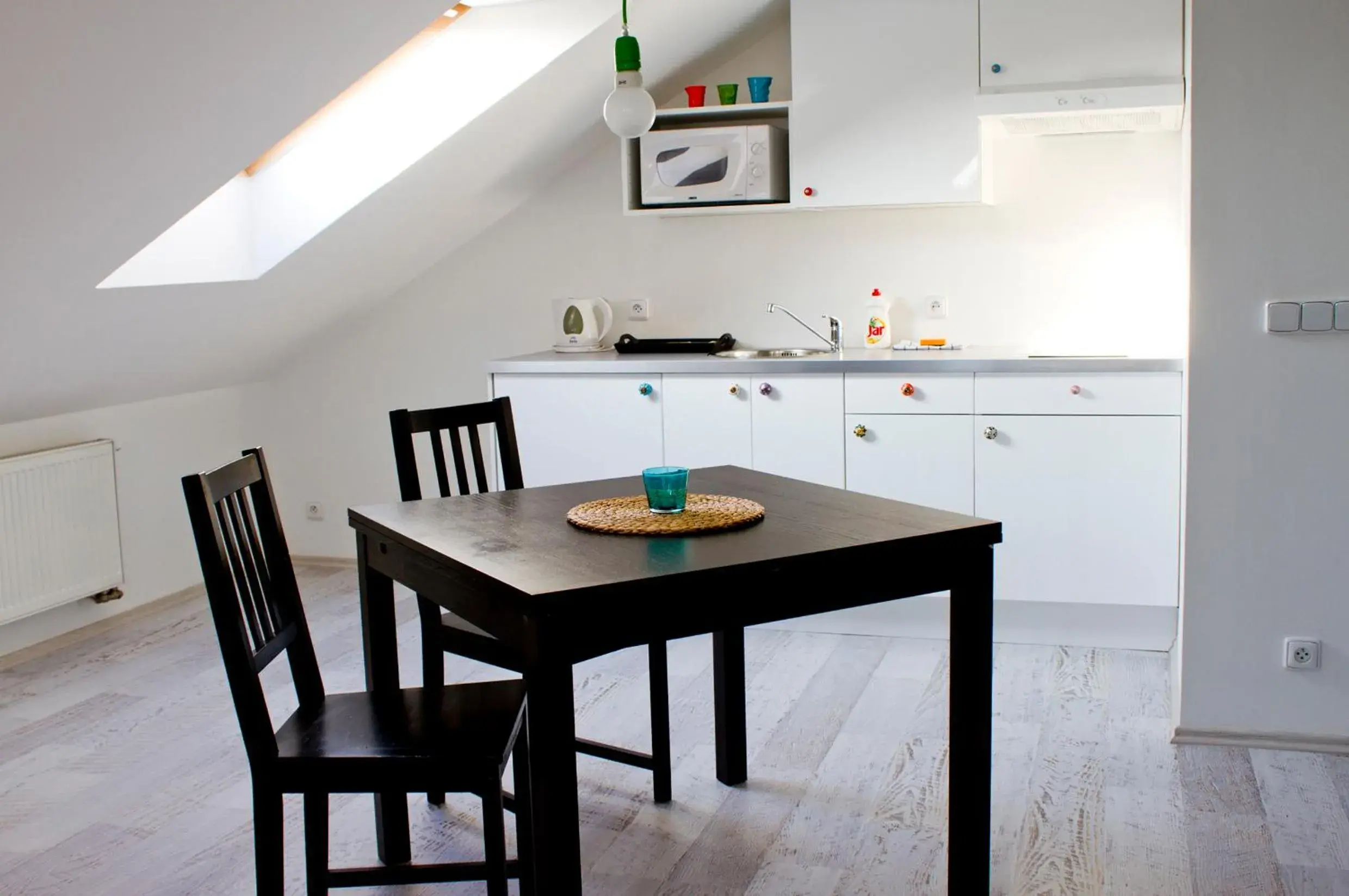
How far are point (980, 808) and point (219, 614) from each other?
4.18 ft

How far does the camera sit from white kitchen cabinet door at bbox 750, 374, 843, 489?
157 inches

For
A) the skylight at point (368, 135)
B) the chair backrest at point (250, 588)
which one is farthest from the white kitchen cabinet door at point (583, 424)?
the chair backrest at point (250, 588)

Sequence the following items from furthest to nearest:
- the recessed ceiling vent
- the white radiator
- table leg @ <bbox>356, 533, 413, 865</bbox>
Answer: the white radiator
the recessed ceiling vent
table leg @ <bbox>356, 533, 413, 865</bbox>

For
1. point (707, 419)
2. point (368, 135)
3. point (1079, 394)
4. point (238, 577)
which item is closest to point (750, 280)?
point (707, 419)

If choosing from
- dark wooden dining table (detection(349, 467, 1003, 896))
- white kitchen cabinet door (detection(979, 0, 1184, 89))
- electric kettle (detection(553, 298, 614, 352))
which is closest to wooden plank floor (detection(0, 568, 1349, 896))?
dark wooden dining table (detection(349, 467, 1003, 896))

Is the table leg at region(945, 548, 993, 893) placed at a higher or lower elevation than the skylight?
lower

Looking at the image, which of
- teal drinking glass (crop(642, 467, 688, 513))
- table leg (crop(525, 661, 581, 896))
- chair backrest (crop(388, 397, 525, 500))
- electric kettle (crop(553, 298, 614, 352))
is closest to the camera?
table leg (crop(525, 661, 581, 896))

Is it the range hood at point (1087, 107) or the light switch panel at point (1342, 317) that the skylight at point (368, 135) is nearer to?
the range hood at point (1087, 107)

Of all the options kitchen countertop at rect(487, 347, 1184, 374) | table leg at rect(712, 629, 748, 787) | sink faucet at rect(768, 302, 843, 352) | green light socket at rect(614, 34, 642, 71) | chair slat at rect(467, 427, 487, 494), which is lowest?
table leg at rect(712, 629, 748, 787)

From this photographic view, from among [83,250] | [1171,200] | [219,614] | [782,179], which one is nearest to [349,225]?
[83,250]

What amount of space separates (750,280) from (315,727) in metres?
2.87

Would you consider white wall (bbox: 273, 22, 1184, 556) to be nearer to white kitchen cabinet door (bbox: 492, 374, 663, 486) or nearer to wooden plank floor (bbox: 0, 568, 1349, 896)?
white kitchen cabinet door (bbox: 492, 374, 663, 486)

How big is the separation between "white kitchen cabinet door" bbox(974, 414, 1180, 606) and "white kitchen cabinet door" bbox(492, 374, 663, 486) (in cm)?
107

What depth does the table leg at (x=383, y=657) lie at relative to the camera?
2.43 meters
